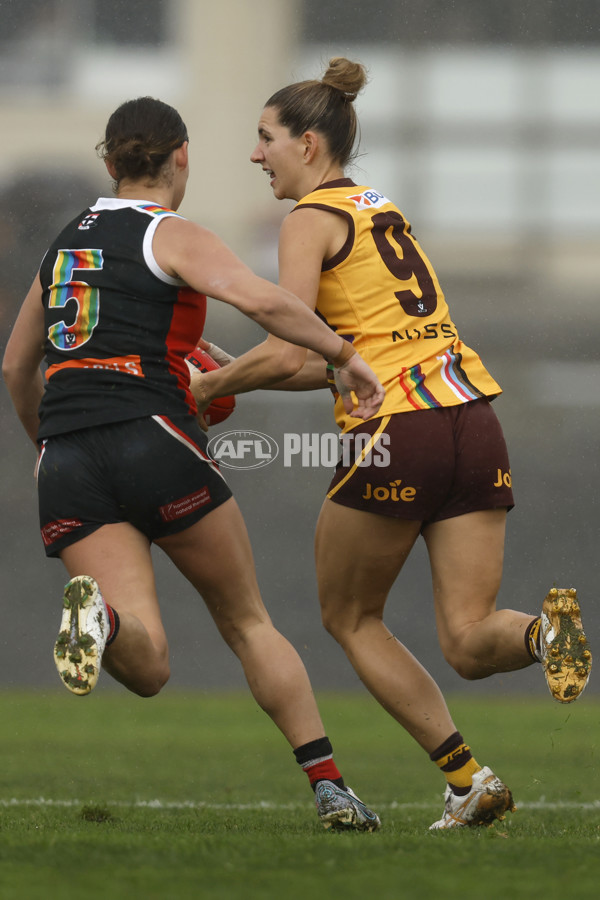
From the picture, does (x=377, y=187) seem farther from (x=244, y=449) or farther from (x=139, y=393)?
(x=139, y=393)

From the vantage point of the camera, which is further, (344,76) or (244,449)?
(244,449)

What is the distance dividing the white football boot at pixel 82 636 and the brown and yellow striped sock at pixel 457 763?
100 centimetres

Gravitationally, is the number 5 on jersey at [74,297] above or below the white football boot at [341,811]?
above

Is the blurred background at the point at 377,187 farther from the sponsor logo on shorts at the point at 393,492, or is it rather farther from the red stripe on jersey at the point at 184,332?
the red stripe on jersey at the point at 184,332

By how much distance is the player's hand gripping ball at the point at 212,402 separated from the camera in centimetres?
332

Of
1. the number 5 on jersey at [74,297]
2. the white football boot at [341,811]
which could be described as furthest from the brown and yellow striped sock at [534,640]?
the number 5 on jersey at [74,297]

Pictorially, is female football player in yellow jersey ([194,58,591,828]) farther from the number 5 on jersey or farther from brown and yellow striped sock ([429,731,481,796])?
the number 5 on jersey

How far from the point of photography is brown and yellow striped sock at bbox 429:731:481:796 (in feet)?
10.5

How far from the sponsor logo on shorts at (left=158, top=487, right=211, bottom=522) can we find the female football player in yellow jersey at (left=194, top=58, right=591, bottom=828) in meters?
0.30

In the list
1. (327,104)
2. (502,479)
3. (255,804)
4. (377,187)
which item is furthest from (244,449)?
(502,479)

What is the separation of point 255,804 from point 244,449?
Result: 4.01 metres

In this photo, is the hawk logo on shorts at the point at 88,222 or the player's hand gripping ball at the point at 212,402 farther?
the player's hand gripping ball at the point at 212,402

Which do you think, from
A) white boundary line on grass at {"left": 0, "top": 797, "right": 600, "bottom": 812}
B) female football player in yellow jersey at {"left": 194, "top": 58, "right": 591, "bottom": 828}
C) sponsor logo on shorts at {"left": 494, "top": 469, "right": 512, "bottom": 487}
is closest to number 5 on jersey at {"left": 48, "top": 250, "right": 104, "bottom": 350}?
female football player in yellow jersey at {"left": 194, "top": 58, "right": 591, "bottom": 828}

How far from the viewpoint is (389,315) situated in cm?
312
